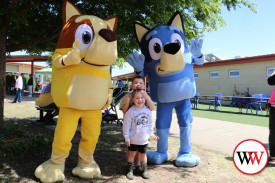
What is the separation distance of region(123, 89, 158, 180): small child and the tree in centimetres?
212

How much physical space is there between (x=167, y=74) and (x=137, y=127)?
111cm

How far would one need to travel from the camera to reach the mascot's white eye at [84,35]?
316cm

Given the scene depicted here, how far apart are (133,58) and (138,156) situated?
63.1 inches

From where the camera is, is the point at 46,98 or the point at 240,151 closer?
the point at 240,151

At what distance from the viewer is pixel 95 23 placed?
329 centimetres

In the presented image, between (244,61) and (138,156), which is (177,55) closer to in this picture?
(138,156)

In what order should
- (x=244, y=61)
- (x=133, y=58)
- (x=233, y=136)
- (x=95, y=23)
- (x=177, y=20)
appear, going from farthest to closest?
(x=244, y=61) → (x=233, y=136) → (x=177, y=20) → (x=133, y=58) → (x=95, y=23)

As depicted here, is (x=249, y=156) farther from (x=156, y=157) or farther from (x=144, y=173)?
(x=144, y=173)

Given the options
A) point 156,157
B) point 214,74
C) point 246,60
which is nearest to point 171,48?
point 156,157

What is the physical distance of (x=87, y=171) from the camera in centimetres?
337

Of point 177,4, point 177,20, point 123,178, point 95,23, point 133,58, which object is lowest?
point 123,178

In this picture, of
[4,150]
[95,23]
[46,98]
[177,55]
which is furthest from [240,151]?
[4,150]

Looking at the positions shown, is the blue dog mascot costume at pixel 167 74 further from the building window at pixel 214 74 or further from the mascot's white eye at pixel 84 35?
the building window at pixel 214 74

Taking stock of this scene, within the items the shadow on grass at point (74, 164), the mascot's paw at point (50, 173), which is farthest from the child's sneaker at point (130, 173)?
the mascot's paw at point (50, 173)
